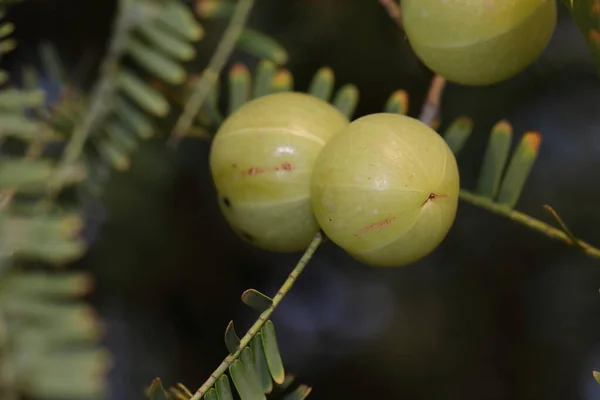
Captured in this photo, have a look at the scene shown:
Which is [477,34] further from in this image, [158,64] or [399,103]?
[158,64]

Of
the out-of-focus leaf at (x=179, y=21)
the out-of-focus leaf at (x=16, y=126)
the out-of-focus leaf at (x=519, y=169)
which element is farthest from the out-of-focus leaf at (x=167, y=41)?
the out-of-focus leaf at (x=519, y=169)

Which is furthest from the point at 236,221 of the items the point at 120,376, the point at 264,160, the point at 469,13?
the point at 120,376

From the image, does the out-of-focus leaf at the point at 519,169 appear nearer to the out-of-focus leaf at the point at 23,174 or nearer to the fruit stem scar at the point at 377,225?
the fruit stem scar at the point at 377,225

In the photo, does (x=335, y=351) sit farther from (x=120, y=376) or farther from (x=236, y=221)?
(x=236, y=221)

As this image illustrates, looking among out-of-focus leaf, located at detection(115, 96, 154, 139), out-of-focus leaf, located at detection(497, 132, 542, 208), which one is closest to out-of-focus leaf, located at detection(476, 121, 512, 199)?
out-of-focus leaf, located at detection(497, 132, 542, 208)

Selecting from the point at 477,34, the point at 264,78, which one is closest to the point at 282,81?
the point at 264,78

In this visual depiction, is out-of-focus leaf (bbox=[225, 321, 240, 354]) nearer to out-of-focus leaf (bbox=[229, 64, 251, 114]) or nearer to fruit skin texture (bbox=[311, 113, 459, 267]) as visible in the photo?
fruit skin texture (bbox=[311, 113, 459, 267])
